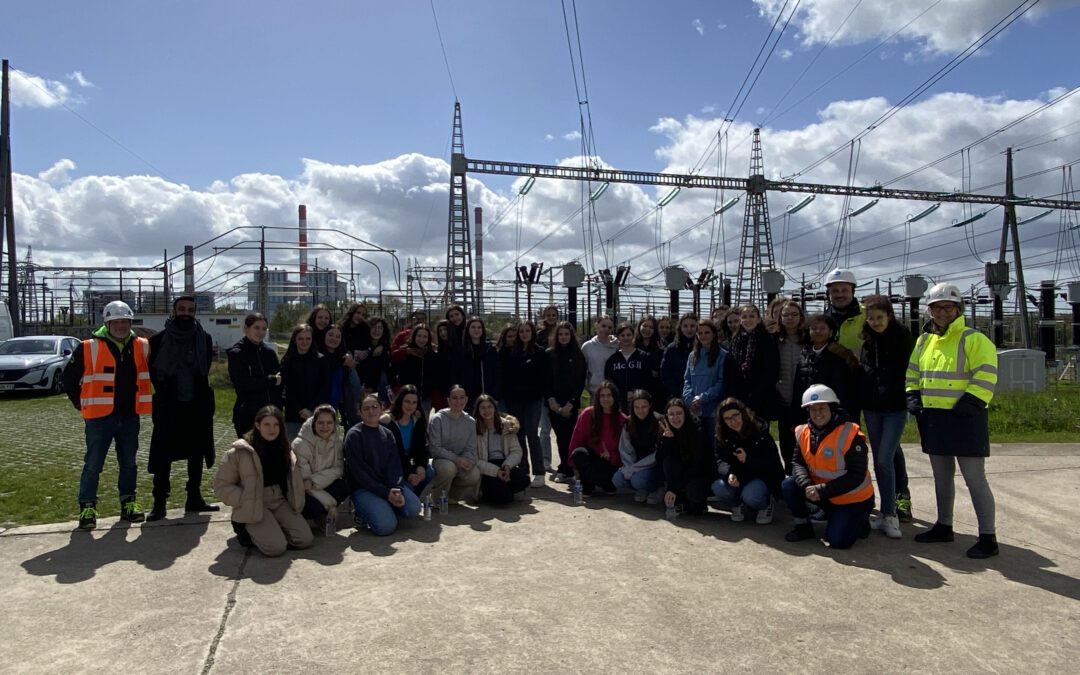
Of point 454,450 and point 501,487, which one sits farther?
point 454,450

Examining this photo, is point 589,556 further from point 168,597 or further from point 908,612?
point 168,597

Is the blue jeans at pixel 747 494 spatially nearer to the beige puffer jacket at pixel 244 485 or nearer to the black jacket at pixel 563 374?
the black jacket at pixel 563 374

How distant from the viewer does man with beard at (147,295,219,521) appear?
20.7 ft

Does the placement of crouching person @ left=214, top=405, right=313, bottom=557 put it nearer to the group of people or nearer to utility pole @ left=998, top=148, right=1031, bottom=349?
the group of people

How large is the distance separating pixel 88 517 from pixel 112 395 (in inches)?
38.6

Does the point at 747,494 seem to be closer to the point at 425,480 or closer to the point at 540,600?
the point at 540,600

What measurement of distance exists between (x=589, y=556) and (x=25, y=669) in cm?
332

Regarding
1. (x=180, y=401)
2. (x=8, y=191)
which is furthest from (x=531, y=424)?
(x=8, y=191)

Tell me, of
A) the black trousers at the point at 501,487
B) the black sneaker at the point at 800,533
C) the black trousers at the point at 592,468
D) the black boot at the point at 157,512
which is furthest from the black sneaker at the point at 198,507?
the black sneaker at the point at 800,533

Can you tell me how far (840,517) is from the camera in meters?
5.50

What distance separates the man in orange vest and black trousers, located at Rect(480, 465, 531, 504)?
7.86 feet

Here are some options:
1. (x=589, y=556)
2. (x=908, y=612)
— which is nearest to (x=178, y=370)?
(x=589, y=556)

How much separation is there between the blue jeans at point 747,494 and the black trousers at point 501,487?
180cm

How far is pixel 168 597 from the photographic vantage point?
4422 mm
